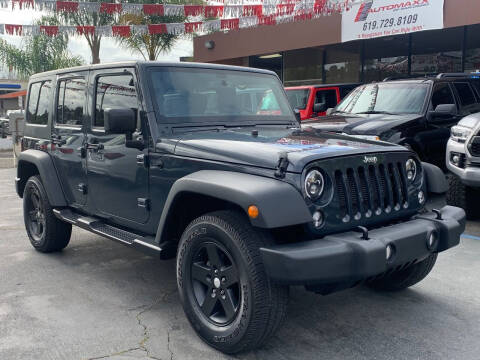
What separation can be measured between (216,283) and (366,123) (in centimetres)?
453

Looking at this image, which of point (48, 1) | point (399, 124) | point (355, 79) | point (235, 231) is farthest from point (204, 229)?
point (355, 79)

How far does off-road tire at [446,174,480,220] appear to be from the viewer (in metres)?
6.30

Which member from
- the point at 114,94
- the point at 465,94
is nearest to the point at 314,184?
the point at 114,94

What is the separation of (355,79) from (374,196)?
13611mm

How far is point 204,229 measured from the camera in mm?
3119

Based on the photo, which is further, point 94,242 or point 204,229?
point 94,242

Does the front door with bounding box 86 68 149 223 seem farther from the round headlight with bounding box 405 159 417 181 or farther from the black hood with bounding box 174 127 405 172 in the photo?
the round headlight with bounding box 405 159 417 181

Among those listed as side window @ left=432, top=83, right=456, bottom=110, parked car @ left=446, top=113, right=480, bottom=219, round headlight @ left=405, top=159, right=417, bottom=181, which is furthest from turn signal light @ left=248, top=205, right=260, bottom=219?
side window @ left=432, top=83, right=456, bottom=110

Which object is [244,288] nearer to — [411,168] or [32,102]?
[411,168]

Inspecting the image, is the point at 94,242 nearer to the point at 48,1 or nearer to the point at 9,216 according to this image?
the point at 9,216

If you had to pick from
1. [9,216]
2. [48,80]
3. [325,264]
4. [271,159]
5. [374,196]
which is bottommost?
[9,216]

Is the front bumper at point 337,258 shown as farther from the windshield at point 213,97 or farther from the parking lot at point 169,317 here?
the windshield at point 213,97

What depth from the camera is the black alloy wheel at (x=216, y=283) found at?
3061mm

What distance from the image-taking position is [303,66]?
1753cm
